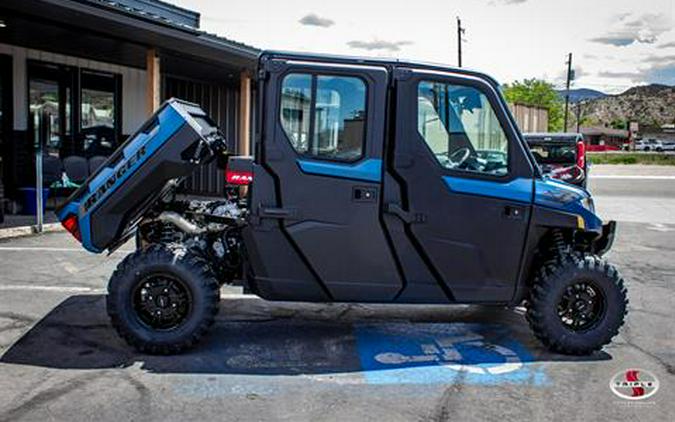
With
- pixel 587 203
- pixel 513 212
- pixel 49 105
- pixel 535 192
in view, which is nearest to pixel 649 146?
pixel 49 105

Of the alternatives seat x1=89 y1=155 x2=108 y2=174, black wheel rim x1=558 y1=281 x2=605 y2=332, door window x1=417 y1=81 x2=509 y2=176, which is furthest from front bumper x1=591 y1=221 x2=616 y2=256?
seat x1=89 y1=155 x2=108 y2=174

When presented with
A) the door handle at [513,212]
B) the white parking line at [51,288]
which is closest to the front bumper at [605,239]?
the door handle at [513,212]

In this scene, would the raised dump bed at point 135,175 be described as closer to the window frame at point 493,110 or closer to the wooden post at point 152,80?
the window frame at point 493,110

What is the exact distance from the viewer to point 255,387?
442 centimetres

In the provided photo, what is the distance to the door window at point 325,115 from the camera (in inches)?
194

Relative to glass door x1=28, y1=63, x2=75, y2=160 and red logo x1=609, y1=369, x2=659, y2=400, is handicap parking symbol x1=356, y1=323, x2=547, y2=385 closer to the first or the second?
red logo x1=609, y1=369, x2=659, y2=400

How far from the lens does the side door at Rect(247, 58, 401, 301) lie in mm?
4930

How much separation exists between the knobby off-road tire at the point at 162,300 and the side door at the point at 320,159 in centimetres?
56

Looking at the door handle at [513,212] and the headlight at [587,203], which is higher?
the headlight at [587,203]

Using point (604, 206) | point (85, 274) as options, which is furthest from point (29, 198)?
point (604, 206)

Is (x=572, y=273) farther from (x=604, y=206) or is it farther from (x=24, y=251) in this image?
(x=604, y=206)

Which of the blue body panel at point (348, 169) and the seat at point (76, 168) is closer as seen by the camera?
the blue body panel at point (348, 169)

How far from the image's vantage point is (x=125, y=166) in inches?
196

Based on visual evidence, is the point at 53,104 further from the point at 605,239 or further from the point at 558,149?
the point at 605,239
